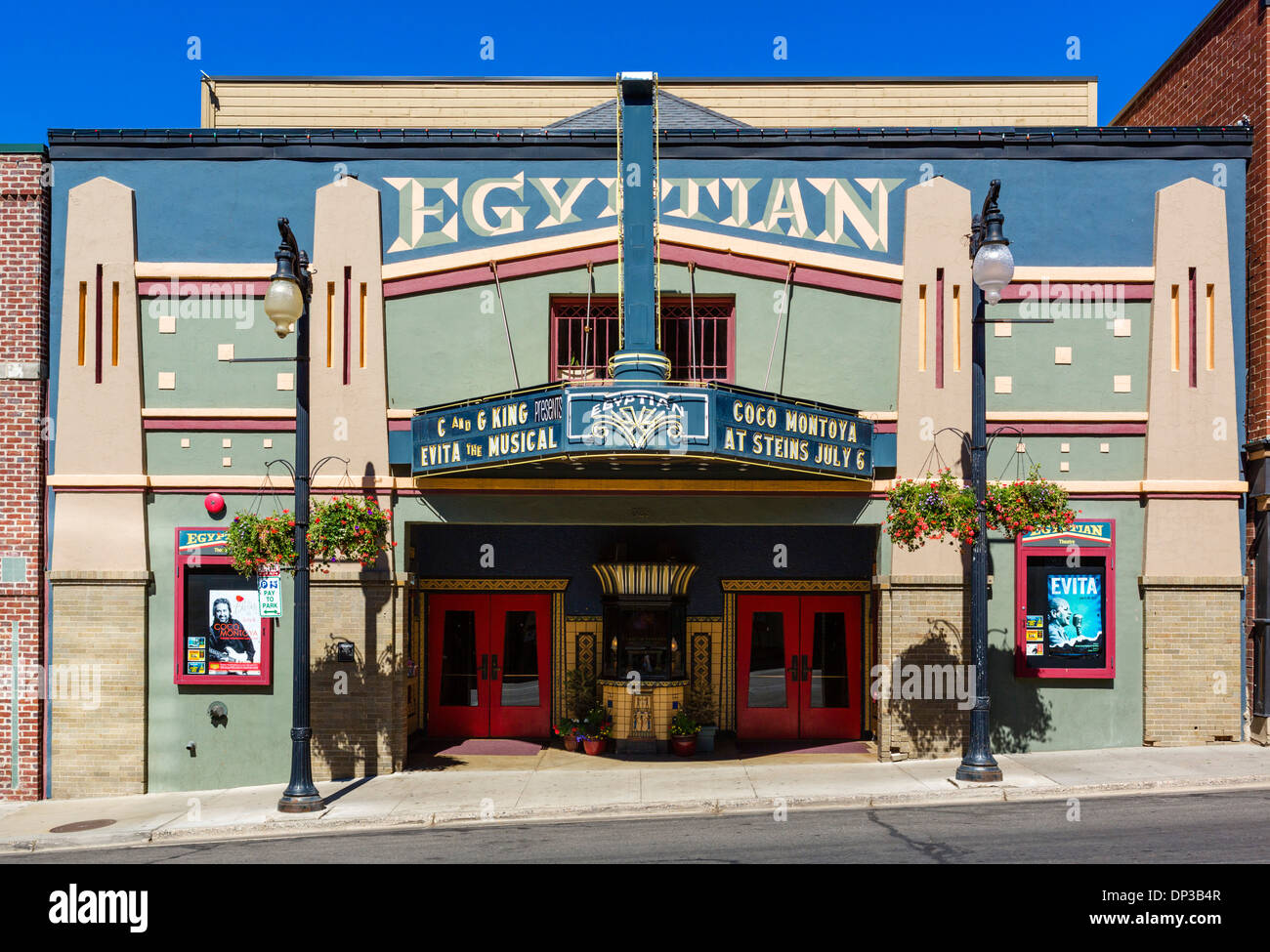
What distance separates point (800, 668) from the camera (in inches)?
701

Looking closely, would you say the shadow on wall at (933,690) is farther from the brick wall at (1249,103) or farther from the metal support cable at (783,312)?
the brick wall at (1249,103)

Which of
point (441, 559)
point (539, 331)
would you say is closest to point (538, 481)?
point (539, 331)

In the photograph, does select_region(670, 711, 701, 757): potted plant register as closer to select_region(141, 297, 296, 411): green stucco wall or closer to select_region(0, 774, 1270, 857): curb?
select_region(0, 774, 1270, 857): curb

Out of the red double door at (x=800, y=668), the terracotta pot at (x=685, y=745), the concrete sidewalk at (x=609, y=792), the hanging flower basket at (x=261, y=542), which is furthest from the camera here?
the red double door at (x=800, y=668)

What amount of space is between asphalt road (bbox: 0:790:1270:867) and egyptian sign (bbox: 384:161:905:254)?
344 inches

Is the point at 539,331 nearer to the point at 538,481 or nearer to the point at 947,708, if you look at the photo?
the point at 538,481

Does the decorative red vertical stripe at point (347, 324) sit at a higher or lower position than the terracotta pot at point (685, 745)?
higher

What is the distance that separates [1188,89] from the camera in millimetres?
18469

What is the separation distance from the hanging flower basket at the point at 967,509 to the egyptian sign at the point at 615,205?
Result: 4306 mm

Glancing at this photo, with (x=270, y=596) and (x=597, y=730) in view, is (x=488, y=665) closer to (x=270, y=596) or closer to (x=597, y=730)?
(x=597, y=730)

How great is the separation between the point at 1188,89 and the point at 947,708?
12.5 metres

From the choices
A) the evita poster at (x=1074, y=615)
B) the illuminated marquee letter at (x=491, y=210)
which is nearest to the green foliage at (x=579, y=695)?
the evita poster at (x=1074, y=615)

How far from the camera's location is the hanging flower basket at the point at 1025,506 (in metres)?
13.8

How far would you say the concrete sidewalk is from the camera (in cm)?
1273
